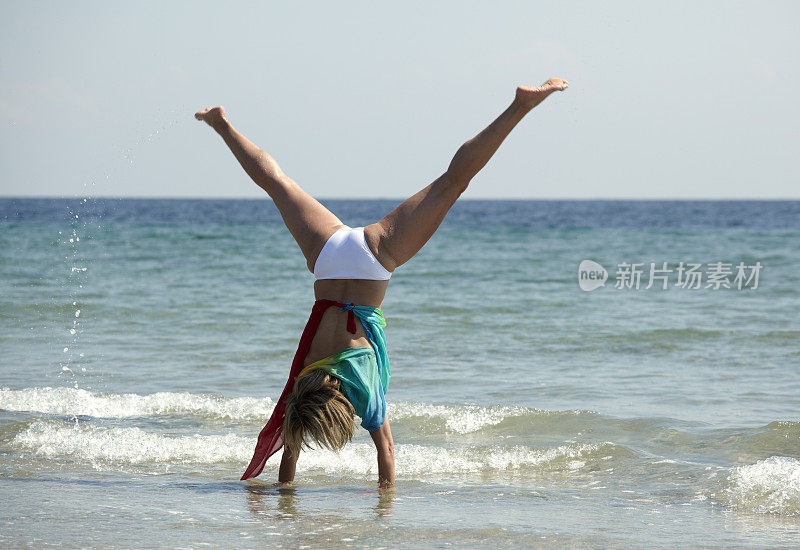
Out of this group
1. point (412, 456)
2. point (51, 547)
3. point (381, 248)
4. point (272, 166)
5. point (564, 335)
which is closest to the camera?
point (51, 547)

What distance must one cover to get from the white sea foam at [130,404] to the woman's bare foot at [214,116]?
279 cm

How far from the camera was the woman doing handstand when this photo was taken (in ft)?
13.0

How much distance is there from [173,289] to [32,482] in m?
10.00

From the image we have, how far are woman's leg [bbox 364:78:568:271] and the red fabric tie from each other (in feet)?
1.17

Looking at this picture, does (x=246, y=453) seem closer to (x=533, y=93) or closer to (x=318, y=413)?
(x=318, y=413)

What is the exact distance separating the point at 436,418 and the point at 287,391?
2368mm

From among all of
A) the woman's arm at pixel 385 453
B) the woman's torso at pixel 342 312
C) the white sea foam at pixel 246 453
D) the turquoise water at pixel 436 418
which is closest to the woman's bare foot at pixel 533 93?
the woman's torso at pixel 342 312

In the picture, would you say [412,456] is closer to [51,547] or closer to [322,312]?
[322,312]

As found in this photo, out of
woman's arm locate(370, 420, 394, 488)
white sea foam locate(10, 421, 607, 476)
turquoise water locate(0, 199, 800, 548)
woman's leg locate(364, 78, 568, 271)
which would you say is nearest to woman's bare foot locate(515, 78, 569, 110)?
woman's leg locate(364, 78, 568, 271)

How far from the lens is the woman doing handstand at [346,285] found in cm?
395

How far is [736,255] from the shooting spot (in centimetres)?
2086

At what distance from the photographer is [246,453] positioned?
5.59 m

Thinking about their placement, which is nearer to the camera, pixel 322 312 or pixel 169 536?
pixel 169 536

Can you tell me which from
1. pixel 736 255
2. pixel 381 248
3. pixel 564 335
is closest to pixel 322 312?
pixel 381 248
